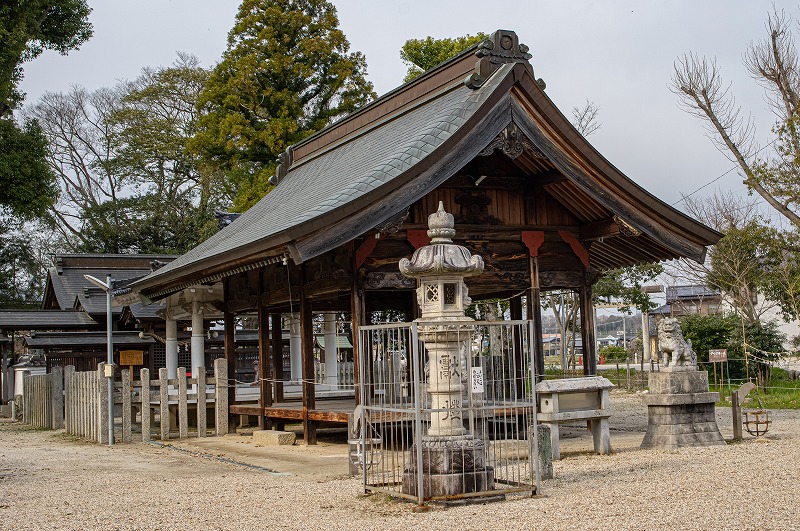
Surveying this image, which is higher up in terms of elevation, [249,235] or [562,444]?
[249,235]

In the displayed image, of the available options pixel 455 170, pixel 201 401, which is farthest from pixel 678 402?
pixel 201 401

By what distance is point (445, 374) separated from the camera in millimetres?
8656

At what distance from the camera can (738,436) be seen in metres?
13.0

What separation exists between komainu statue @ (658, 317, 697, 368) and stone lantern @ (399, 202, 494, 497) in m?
4.55

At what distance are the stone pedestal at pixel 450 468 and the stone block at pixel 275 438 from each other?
6.67 m

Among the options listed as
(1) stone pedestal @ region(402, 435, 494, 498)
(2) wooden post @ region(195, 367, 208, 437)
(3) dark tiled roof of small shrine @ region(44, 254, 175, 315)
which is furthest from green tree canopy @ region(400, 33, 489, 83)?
(1) stone pedestal @ region(402, 435, 494, 498)

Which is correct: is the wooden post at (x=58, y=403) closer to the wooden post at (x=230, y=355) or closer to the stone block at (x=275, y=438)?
the wooden post at (x=230, y=355)

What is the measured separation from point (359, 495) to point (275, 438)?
6.27 meters

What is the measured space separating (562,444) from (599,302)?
784 inches

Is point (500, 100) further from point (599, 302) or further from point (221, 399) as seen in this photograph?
point (599, 302)

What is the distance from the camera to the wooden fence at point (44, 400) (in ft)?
66.7

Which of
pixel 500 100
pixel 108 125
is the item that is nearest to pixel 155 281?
pixel 500 100

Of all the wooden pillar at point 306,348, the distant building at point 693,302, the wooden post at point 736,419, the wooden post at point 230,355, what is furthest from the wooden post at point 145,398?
the distant building at point 693,302

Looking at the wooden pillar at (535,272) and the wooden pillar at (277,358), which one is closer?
the wooden pillar at (535,272)
